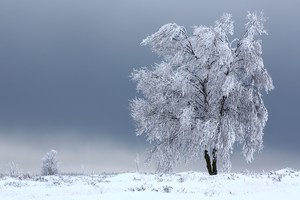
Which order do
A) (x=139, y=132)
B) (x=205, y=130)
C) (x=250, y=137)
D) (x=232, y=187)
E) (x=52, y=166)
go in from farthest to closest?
(x=52, y=166) → (x=139, y=132) → (x=250, y=137) → (x=205, y=130) → (x=232, y=187)

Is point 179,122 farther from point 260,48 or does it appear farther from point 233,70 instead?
point 260,48

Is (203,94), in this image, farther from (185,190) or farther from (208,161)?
(185,190)

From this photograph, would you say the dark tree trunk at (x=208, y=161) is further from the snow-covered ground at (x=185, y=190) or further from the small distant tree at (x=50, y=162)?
the small distant tree at (x=50, y=162)

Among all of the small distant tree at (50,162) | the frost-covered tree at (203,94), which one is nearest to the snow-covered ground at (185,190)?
the frost-covered tree at (203,94)

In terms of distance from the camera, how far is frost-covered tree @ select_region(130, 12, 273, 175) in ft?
99.0

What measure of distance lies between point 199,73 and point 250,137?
5.22 metres

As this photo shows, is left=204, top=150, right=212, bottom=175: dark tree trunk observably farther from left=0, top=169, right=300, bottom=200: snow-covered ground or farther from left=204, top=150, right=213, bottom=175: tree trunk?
left=0, top=169, right=300, bottom=200: snow-covered ground

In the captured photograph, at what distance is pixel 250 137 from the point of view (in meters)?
31.2

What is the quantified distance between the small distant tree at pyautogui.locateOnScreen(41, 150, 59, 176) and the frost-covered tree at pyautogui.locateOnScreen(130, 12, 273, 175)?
1150 inches

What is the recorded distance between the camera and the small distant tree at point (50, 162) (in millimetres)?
59656

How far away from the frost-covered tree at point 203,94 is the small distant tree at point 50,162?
29211 millimetres

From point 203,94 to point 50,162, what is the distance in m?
33.1

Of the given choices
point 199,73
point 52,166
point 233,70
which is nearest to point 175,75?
point 199,73

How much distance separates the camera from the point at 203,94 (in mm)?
32250
